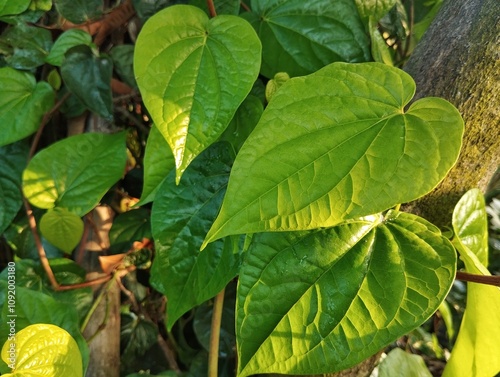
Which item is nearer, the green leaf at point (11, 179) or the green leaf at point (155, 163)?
the green leaf at point (155, 163)

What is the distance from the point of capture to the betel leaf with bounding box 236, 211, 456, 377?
0.39m

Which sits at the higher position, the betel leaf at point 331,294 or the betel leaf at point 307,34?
the betel leaf at point 307,34

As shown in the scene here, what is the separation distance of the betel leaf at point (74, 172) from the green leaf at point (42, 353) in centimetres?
21

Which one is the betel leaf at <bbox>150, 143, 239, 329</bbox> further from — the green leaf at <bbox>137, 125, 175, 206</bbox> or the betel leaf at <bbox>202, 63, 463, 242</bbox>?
the betel leaf at <bbox>202, 63, 463, 242</bbox>

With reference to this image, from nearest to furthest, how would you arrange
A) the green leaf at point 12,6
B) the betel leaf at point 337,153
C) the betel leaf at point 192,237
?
1. the betel leaf at point 337,153
2. the betel leaf at point 192,237
3. the green leaf at point 12,6

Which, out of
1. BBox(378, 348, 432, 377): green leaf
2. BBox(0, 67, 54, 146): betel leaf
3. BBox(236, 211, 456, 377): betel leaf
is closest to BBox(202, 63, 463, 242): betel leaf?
BBox(236, 211, 456, 377): betel leaf

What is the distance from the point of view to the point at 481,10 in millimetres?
445

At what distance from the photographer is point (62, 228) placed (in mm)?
656

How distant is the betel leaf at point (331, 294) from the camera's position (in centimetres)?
39

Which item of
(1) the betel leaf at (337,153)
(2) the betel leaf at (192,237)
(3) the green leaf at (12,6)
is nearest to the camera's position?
(1) the betel leaf at (337,153)

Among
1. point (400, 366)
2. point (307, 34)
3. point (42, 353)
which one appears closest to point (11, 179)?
point (42, 353)

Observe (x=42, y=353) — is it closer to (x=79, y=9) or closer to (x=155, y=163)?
(x=155, y=163)

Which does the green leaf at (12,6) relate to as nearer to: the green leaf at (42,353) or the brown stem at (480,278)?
the green leaf at (42,353)

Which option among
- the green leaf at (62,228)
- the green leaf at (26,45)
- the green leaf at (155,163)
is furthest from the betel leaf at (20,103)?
the green leaf at (155,163)
